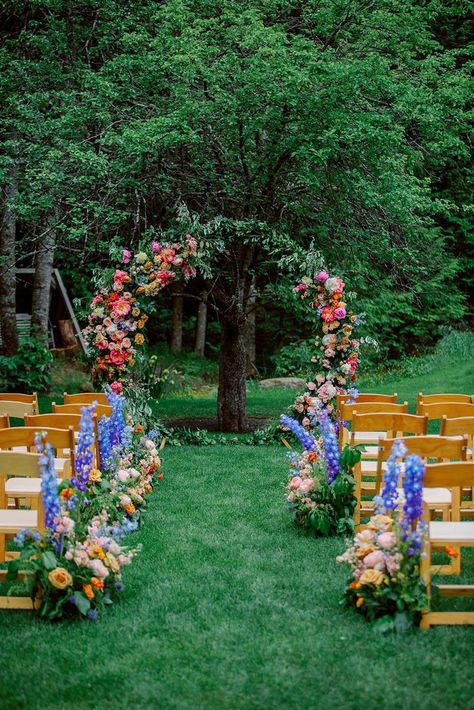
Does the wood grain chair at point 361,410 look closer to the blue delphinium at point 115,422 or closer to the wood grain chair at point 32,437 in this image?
the blue delphinium at point 115,422

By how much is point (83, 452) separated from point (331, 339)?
5872 millimetres

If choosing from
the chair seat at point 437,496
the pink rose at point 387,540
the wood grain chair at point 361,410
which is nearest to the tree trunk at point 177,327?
the wood grain chair at point 361,410

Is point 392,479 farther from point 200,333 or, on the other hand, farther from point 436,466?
point 200,333

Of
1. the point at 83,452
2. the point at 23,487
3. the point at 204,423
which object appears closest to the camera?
the point at 83,452

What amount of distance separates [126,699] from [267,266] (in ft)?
33.7

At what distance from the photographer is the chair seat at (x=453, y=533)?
4.96 m

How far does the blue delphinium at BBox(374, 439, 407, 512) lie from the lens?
4875mm

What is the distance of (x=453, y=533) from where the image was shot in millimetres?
5121

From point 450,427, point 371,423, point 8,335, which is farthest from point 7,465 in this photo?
point 8,335

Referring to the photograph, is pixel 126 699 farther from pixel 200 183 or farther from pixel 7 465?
pixel 200 183

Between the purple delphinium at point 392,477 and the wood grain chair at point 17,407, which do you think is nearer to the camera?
the purple delphinium at point 392,477

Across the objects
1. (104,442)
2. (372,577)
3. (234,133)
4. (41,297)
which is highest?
(234,133)

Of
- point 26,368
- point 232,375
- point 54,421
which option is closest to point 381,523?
point 54,421

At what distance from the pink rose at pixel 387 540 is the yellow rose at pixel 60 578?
70.3 inches
